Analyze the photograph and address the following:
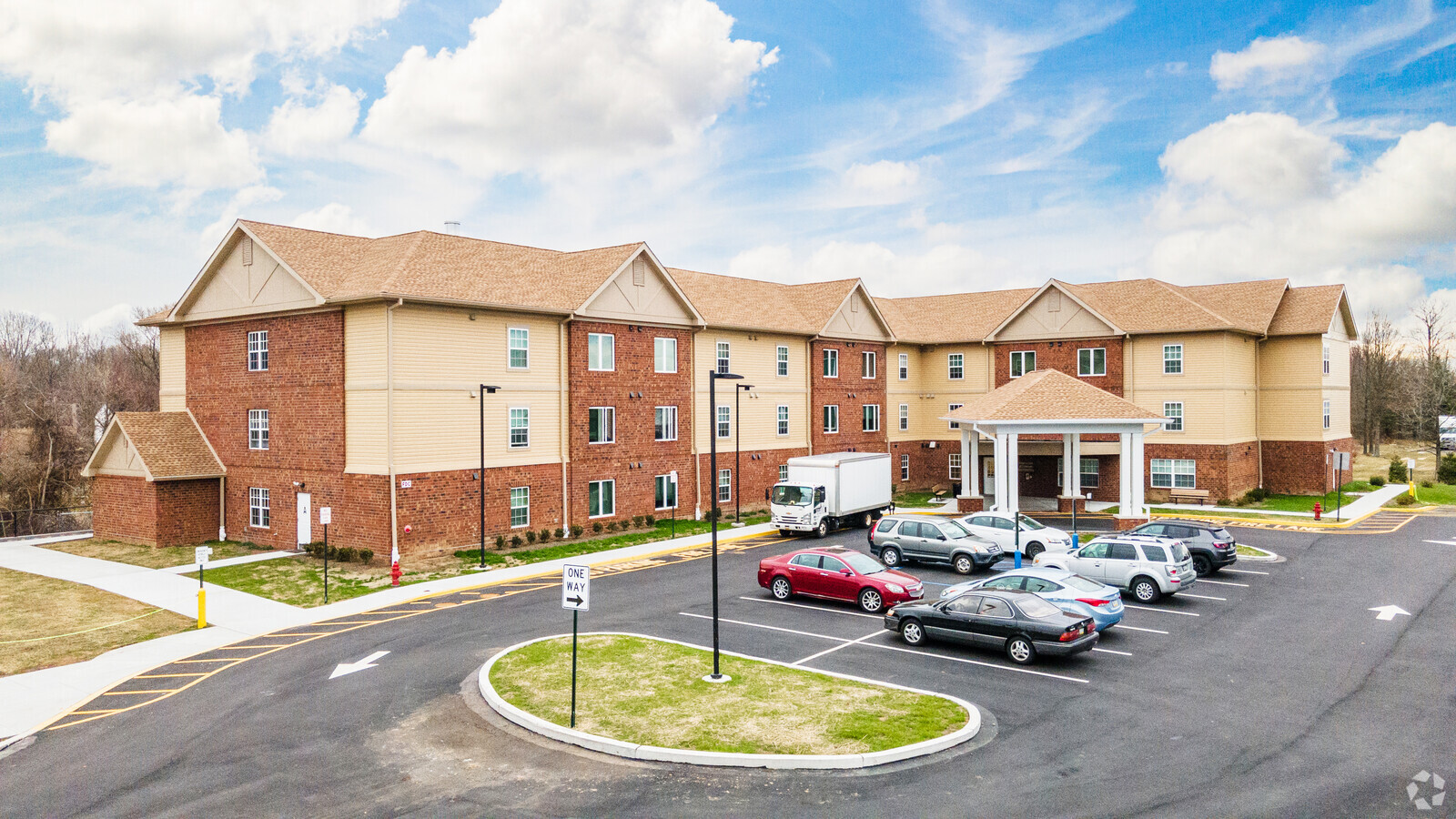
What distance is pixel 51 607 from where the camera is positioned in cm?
2411

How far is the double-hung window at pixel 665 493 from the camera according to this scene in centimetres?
3891

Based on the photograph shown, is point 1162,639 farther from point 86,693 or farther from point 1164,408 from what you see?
point 1164,408

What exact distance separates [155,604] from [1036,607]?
2311cm

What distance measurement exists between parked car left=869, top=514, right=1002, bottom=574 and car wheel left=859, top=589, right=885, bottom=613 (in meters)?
6.06

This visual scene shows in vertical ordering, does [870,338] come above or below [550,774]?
above

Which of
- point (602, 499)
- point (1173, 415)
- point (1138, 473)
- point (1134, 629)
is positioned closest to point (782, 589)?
point (1134, 629)

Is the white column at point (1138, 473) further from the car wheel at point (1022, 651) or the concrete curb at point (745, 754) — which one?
the concrete curb at point (745, 754)

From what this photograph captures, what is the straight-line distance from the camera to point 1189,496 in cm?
4425

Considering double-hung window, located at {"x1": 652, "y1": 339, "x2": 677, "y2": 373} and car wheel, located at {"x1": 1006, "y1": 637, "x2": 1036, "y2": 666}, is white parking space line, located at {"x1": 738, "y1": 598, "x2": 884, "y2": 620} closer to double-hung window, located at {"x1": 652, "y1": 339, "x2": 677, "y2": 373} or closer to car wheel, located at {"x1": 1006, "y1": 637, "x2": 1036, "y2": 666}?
car wheel, located at {"x1": 1006, "y1": 637, "x2": 1036, "y2": 666}

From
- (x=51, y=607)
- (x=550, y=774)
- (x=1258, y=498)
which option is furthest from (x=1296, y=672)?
(x=1258, y=498)

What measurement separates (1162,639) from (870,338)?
107 feet

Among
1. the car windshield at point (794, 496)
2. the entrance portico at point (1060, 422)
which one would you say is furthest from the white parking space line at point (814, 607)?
the entrance portico at point (1060, 422)

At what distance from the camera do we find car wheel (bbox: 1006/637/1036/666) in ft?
57.3

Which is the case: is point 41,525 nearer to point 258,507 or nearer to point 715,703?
point 258,507
